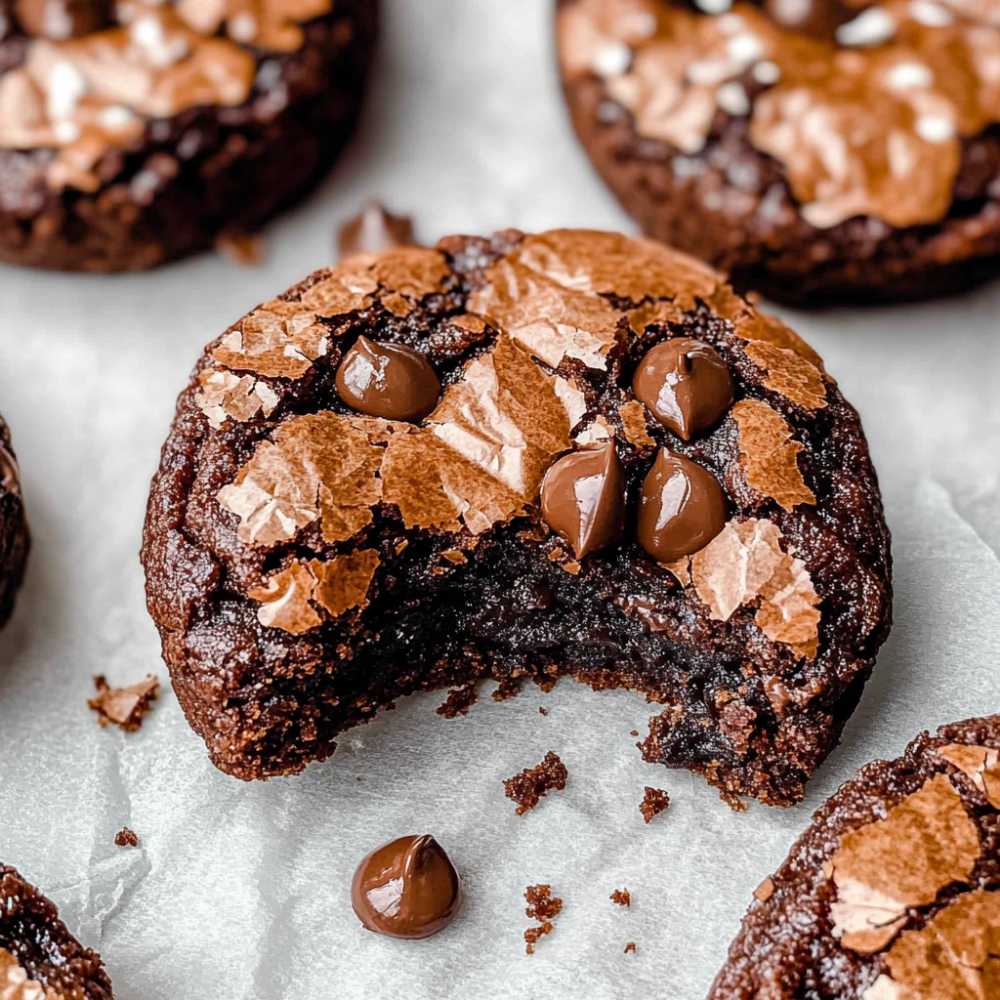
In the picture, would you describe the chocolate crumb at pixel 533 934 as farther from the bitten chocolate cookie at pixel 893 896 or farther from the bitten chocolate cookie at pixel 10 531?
the bitten chocolate cookie at pixel 10 531

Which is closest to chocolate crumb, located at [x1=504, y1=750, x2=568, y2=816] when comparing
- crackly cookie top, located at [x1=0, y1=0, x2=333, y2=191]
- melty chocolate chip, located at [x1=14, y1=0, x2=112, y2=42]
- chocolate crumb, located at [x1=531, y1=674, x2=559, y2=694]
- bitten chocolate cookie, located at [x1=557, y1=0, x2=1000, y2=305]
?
chocolate crumb, located at [x1=531, y1=674, x2=559, y2=694]

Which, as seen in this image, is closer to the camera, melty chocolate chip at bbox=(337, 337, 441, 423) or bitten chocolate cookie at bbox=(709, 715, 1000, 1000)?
bitten chocolate cookie at bbox=(709, 715, 1000, 1000)

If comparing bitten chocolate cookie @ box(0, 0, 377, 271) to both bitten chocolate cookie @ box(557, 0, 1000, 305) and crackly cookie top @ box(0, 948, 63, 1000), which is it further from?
crackly cookie top @ box(0, 948, 63, 1000)

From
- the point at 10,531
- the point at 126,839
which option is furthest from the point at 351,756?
the point at 10,531

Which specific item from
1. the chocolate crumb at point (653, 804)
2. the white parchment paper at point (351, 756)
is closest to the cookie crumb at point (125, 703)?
the white parchment paper at point (351, 756)

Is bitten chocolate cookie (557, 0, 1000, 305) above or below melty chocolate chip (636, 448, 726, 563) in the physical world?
above

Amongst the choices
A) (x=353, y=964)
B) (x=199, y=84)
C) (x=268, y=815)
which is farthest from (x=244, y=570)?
(x=199, y=84)

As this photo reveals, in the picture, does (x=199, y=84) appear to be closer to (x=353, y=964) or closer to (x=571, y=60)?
(x=571, y=60)
